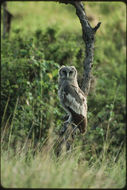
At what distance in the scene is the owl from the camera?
627 centimetres

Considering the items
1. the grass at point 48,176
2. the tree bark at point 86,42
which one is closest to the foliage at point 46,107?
the grass at point 48,176

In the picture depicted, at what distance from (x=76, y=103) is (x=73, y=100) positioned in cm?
7

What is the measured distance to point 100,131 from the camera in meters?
8.15

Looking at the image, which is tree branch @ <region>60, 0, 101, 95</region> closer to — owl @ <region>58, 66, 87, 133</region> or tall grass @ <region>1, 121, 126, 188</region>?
owl @ <region>58, 66, 87, 133</region>

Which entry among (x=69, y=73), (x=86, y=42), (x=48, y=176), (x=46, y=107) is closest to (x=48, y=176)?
(x=48, y=176)

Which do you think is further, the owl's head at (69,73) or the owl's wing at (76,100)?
the owl's head at (69,73)

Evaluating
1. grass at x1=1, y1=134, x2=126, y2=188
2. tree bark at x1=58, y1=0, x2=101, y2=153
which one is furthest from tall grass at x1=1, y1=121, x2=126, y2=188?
tree bark at x1=58, y1=0, x2=101, y2=153

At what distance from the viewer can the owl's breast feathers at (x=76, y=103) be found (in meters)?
6.26

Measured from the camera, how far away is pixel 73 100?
627 centimetres

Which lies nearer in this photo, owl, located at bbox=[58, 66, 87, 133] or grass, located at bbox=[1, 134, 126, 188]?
grass, located at bbox=[1, 134, 126, 188]

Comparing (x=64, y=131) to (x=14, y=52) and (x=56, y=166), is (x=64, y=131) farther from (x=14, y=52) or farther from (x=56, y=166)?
(x=14, y=52)

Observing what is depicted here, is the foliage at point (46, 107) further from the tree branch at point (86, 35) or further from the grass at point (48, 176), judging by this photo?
the tree branch at point (86, 35)

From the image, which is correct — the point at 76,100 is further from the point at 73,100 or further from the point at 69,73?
the point at 69,73

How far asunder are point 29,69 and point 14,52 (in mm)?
1392
